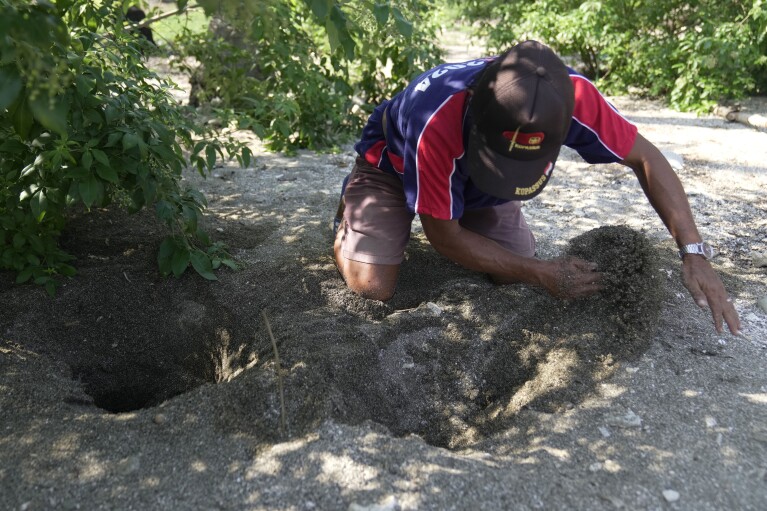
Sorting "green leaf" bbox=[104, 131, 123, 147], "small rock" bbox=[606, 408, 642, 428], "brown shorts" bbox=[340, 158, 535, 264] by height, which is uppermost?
"green leaf" bbox=[104, 131, 123, 147]

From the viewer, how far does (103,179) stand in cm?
264

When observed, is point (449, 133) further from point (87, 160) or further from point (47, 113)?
point (47, 113)

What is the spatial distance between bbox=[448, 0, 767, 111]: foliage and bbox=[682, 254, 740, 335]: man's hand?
12.9 feet

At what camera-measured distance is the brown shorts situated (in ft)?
10.1

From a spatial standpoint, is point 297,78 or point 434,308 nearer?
point 434,308

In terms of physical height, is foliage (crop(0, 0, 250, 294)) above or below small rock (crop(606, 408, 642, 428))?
above

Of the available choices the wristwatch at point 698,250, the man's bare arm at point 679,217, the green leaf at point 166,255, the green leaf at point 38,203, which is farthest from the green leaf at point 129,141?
the wristwatch at point 698,250

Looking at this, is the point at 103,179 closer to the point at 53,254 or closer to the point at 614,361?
the point at 53,254

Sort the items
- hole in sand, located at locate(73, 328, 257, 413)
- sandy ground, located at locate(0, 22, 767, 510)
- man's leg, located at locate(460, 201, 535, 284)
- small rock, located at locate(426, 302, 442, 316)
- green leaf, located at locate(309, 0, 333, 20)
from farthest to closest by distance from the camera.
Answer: man's leg, located at locate(460, 201, 535, 284) < small rock, located at locate(426, 302, 442, 316) < hole in sand, located at locate(73, 328, 257, 413) < sandy ground, located at locate(0, 22, 767, 510) < green leaf, located at locate(309, 0, 333, 20)

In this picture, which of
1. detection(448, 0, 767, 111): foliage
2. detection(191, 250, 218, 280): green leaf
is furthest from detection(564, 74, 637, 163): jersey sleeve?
detection(448, 0, 767, 111): foliage

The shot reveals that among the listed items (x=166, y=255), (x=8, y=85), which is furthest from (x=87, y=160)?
(x=8, y=85)

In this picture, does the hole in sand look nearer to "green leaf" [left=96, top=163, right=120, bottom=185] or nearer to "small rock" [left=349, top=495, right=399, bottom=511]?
"green leaf" [left=96, top=163, right=120, bottom=185]

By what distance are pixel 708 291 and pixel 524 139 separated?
0.83 m

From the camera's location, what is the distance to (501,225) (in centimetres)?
329
